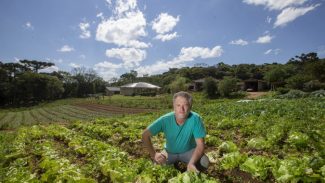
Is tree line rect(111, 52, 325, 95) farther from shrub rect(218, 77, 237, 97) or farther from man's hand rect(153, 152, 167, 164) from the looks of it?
man's hand rect(153, 152, 167, 164)

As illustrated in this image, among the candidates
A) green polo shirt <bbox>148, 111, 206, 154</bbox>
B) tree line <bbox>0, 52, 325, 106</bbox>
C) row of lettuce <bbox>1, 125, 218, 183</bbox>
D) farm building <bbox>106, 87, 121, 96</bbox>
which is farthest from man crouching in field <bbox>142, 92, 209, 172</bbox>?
farm building <bbox>106, 87, 121, 96</bbox>

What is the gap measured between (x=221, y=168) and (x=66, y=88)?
73.9 metres

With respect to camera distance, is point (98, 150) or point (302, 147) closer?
point (302, 147)

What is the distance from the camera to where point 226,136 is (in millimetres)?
9492

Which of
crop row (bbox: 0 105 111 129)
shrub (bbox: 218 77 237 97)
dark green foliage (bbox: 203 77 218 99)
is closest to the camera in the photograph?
crop row (bbox: 0 105 111 129)

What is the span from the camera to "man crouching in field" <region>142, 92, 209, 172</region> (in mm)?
4160

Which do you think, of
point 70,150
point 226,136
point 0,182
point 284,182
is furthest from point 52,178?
point 226,136

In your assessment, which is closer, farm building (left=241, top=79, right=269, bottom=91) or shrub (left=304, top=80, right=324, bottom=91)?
shrub (left=304, top=80, right=324, bottom=91)

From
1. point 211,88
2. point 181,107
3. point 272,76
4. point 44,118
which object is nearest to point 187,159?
point 181,107

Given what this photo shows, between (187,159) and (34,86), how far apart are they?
62.6 meters

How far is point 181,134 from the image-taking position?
451 cm

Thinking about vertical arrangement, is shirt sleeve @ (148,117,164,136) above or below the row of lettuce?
above

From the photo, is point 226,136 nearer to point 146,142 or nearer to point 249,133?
point 249,133

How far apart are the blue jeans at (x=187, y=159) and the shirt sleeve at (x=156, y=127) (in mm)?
633
